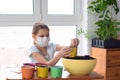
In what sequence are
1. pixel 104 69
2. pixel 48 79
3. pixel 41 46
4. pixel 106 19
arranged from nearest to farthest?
pixel 48 79 → pixel 41 46 → pixel 104 69 → pixel 106 19

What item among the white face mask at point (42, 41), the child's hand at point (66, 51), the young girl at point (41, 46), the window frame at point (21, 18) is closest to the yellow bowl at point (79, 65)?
the child's hand at point (66, 51)

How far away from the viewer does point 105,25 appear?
3.10 metres

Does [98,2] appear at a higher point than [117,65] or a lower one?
higher

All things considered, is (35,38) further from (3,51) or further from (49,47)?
(3,51)

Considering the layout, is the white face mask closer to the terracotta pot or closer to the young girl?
the young girl

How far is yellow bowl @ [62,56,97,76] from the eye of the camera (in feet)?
5.24

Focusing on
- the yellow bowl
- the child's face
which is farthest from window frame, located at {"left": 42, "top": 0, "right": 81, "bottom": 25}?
the yellow bowl

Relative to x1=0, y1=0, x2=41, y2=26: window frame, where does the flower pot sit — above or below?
below

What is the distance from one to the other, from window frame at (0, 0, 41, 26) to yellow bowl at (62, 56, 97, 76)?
1.68m

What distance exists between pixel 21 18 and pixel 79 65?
178cm

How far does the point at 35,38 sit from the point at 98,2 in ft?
3.91

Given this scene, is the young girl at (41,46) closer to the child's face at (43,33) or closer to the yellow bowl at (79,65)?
the child's face at (43,33)

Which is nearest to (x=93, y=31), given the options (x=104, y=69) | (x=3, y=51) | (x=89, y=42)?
(x=89, y=42)

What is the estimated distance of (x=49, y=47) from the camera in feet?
8.16
